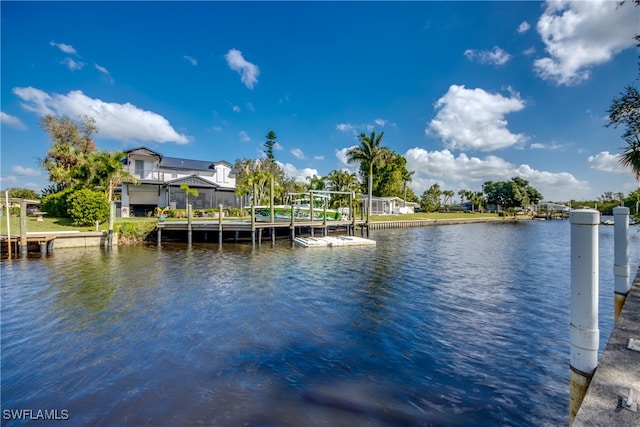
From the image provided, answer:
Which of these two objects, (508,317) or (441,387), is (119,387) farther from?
(508,317)

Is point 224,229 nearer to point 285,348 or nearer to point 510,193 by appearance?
point 285,348

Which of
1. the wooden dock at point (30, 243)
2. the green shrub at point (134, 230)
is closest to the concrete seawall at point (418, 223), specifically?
the green shrub at point (134, 230)

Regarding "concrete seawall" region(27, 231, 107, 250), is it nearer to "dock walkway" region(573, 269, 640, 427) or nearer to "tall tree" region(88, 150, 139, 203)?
"tall tree" region(88, 150, 139, 203)

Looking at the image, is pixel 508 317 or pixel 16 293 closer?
pixel 508 317

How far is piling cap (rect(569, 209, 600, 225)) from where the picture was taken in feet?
9.47

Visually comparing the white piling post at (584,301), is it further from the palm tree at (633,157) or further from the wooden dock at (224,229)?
the wooden dock at (224,229)

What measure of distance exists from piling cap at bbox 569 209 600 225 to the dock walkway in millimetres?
1419

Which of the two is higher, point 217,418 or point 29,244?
point 29,244

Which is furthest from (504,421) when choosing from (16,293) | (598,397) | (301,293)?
(16,293)

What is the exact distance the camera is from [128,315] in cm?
852

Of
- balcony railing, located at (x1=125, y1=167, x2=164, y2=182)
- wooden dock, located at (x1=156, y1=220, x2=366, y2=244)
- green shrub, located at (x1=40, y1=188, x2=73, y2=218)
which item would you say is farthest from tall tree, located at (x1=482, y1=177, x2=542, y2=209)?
green shrub, located at (x1=40, y1=188, x2=73, y2=218)

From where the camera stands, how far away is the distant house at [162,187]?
108ft

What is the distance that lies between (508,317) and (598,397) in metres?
6.77

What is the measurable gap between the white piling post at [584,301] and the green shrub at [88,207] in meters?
27.3
